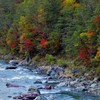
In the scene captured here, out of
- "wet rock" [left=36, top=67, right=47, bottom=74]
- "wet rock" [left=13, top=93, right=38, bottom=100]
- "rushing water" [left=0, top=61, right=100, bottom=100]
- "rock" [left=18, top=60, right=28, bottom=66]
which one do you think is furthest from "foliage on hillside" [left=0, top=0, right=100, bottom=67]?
"wet rock" [left=13, top=93, right=38, bottom=100]

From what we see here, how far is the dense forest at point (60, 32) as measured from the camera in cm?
4422

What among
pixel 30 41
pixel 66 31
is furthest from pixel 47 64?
pixel 30 41

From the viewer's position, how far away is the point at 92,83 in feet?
127

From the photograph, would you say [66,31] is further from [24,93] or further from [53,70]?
[24,93]

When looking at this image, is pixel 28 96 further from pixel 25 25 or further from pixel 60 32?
pixel 25 25

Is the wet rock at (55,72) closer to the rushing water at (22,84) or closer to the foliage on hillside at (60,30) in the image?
the rushing water at (22,84)

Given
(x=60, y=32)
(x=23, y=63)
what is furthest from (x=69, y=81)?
(x=23, y=63)

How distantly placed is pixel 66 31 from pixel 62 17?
108 inches

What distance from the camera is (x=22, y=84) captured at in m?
40.4

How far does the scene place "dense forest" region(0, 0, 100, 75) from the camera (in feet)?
145

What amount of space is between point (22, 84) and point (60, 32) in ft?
63.4

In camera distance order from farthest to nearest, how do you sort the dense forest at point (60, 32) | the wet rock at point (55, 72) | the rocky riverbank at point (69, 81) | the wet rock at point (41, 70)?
the wet rock at point (41, 70) < the wet rock at point (55, 72) < the dense forest at point (60, 32) < the rocky riverbank at point (69, 81)

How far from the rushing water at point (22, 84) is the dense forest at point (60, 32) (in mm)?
5519

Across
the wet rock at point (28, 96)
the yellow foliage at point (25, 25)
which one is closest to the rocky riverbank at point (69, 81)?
the wet rock at point (28, 96)
